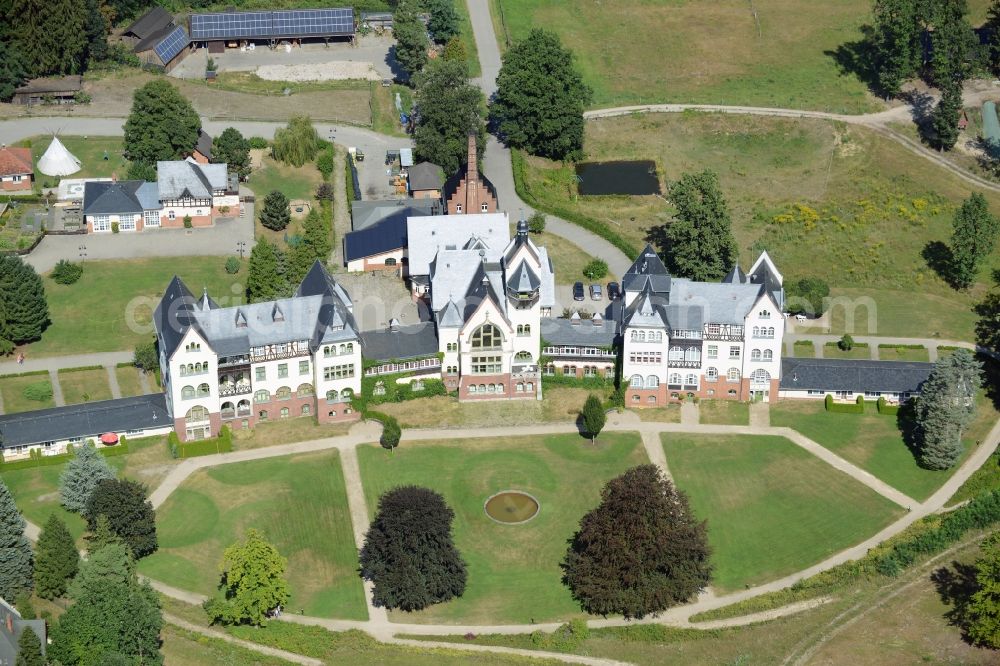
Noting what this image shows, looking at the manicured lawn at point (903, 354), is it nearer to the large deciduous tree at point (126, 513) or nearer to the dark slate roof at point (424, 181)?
the dark slate roof at point (424, 181)

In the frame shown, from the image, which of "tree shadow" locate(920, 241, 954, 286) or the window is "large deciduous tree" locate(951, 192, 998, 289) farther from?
the window

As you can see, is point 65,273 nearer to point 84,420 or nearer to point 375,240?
point 84,420

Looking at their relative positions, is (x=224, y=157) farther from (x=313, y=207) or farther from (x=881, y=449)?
(x=881, y=449)

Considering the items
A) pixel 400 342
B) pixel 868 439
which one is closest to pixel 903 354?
pixel 868 439

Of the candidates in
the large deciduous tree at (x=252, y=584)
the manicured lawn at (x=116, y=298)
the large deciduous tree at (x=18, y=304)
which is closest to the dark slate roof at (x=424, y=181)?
the manicured lawn at (x=116, y=298)

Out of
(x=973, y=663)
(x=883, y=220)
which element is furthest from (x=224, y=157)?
(x=973, y=663)
